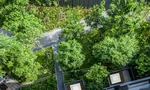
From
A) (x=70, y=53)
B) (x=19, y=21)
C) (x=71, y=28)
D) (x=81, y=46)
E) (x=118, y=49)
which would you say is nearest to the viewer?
(x=118, y=49)

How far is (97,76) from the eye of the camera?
15844 mm

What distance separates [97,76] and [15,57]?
5.53 meters

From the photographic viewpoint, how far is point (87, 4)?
20625 mm

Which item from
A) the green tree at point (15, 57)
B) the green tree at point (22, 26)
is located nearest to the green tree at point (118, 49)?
the green tree at point (22, 26)

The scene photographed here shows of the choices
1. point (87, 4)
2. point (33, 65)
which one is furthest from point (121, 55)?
point (87, 4)

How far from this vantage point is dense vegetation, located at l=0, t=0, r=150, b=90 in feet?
49.0

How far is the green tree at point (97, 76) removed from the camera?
1578cm

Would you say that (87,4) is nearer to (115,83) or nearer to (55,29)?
(55,29)

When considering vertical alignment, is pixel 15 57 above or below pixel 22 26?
below

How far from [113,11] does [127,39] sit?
223cm

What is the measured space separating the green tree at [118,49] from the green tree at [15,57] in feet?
15.2

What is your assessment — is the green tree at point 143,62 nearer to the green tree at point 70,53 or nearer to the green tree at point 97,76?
the green tree at point 97,76

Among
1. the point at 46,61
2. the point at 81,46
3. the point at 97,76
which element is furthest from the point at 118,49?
the point at 46,61

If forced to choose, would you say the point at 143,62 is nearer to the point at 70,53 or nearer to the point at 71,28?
the point at 70,53
